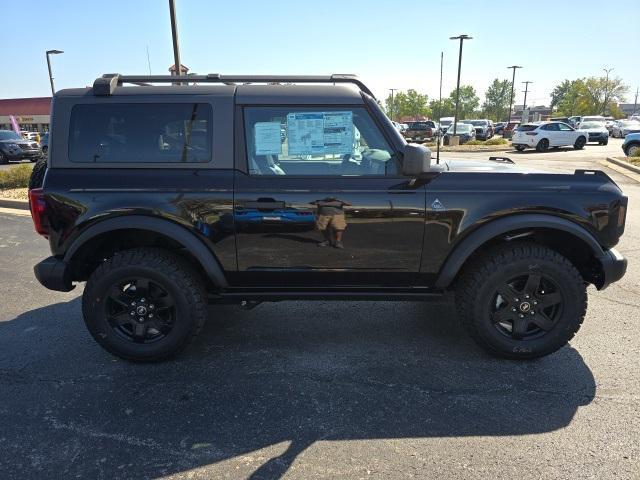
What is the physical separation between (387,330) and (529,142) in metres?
22.4

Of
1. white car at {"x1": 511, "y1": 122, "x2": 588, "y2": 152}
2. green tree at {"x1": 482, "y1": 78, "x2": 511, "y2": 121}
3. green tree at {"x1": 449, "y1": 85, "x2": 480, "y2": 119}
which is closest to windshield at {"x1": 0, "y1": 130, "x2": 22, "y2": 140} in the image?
white car at {"x1": 511, "y1": 122, "x2": 588, "y2": 152}

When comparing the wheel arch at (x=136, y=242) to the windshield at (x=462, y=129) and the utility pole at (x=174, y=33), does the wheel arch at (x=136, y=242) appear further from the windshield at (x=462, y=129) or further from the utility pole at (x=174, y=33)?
the windshield at (x=462, y=129)

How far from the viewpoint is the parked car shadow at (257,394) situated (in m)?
2.53

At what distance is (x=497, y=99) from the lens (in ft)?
288

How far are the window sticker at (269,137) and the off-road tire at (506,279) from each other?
1.62m

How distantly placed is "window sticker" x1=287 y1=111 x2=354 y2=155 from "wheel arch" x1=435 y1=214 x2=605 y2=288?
40.5 inches

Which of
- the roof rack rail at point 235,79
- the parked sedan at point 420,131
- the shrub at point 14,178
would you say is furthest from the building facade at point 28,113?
the roof rack rail at point 235,79

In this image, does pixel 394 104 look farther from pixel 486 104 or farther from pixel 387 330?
pixel 387 330

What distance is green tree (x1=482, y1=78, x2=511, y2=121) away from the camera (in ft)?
287

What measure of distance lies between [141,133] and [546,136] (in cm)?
2432

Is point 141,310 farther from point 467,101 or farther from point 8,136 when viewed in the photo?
point 467,101

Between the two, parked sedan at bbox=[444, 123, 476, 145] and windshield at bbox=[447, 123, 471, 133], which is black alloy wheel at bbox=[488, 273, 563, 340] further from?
windshield at bbox=[447, 123, 471, 133]

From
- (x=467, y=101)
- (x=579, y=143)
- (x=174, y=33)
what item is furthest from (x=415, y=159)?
(x=467, y=101)

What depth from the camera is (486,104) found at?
89.7 m
